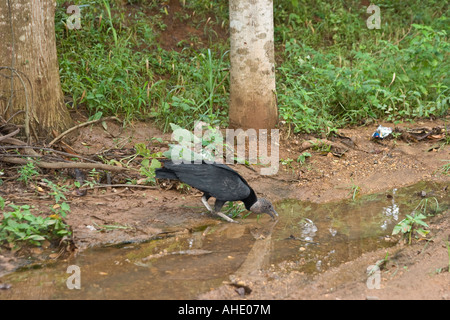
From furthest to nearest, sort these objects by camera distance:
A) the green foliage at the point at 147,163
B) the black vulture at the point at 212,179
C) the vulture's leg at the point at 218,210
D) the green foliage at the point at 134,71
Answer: the green foliage at the point at 134,71
the green foliage at the point at 147,163
the vulture's leg at the point at 218,210
the black vulture at the point at 212,179

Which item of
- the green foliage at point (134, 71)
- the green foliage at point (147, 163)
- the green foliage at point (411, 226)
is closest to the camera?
the green foliage at point (411, 226)

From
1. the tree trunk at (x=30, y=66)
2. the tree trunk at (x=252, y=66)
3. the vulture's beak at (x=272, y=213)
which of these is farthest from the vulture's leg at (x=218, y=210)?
the tree trunk at (x=30, y=66)

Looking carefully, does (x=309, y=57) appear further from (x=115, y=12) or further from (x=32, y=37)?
(x=32, y=37)

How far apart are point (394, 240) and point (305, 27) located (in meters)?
5.09

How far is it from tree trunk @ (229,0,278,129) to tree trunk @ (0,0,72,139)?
6.49ft

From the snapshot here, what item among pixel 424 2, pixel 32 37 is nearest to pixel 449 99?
pixel 424 2

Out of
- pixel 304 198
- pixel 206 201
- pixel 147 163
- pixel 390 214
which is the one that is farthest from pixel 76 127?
pixel 390 214

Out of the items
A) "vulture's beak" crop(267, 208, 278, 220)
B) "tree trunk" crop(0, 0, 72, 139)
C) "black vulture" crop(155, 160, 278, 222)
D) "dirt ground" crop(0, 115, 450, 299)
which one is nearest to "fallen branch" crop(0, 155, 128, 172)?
"dirt ground" crop(0, 115, 450, 299)

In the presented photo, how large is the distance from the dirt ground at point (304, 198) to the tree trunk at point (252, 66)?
1.46 ft

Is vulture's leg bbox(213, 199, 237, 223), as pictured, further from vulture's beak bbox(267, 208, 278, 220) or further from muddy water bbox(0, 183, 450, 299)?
vulture's beak bbox(267, 208, 278, 220)

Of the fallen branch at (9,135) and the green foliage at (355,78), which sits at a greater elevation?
the green foliage at (355,78)

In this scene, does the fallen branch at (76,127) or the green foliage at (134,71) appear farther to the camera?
the green foliage at (134,71)

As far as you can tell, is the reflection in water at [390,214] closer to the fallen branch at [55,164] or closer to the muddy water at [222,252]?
the muddy water at [222,252]

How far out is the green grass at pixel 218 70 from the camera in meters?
6.60
